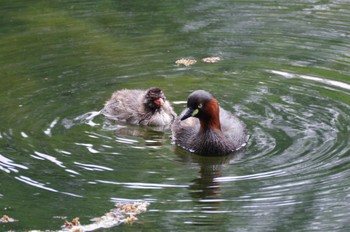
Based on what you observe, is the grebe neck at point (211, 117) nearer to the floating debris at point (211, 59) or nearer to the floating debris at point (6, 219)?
the floating debris at point (211, 59)

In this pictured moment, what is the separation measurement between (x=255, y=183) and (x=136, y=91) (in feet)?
12.0

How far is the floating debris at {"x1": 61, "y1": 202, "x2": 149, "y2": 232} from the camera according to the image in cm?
847

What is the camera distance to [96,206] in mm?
9047

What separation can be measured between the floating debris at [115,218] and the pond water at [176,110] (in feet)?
0.29

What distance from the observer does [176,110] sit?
12711 millimetres

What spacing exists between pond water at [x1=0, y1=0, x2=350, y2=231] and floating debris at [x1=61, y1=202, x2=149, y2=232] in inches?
3.4

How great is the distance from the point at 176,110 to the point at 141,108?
0.50m

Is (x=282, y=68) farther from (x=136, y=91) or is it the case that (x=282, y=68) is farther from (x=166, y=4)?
(x=166, y=4)

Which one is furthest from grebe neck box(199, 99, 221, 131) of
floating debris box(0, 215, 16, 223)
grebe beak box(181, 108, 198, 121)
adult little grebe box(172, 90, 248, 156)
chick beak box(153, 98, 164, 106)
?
floating debris box(0, 215, 16, 223)

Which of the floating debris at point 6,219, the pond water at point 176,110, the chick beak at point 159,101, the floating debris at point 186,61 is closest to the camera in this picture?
the floating debris at point 6,219

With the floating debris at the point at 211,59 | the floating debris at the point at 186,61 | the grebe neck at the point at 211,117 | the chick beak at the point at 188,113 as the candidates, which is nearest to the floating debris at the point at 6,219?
the chick beak at the point at 188,113

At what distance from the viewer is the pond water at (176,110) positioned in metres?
9.02

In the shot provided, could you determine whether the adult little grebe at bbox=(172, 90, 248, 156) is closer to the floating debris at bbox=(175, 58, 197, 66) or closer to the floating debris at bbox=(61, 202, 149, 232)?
the floating debris at bbox=(61, 202, 149, 232)

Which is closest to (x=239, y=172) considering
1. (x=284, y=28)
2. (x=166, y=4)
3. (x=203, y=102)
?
(x=203, y=102)
